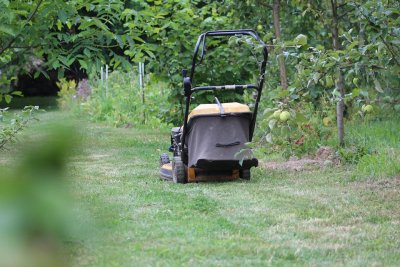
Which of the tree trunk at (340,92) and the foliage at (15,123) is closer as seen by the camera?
the foliage at (15,123)

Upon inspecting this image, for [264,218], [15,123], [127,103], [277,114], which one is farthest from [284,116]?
[127,103]

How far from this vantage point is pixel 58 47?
8.41 meters

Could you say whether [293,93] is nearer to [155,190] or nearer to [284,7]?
[155,190]

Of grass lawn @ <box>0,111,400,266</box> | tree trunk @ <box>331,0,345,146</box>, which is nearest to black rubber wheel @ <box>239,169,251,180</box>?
grass lawn @ <box>0,111,400,266</box>

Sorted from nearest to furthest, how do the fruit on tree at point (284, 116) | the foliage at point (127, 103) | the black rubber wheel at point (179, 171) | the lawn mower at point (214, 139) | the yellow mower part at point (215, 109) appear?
the fruit on tree at point (284, 116)
the lawn mower at point (214, 139)
the yellow mower part at point (215, 109)
the black rubber wheel at point (179, 171)
the foliage at point (127, 103)

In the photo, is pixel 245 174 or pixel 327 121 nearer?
pixel 245 174

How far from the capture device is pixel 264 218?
5016mm

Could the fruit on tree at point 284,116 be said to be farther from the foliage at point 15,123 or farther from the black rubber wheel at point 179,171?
the foliage at point 15,123

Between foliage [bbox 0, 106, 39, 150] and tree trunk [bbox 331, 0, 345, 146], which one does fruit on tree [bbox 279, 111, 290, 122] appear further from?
tree trunk [bbox 331, 0, 345, 146]

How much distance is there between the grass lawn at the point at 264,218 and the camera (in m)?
3.95

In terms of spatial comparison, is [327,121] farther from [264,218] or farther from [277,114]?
[277,114]

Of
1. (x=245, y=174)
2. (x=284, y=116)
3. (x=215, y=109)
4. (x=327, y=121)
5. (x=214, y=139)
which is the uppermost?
(x=284, y=116)

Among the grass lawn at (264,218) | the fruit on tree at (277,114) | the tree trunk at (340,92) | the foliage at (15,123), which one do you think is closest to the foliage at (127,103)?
the tree trunk at (340,92)

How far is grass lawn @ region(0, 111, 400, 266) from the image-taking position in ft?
Result: 13.0
